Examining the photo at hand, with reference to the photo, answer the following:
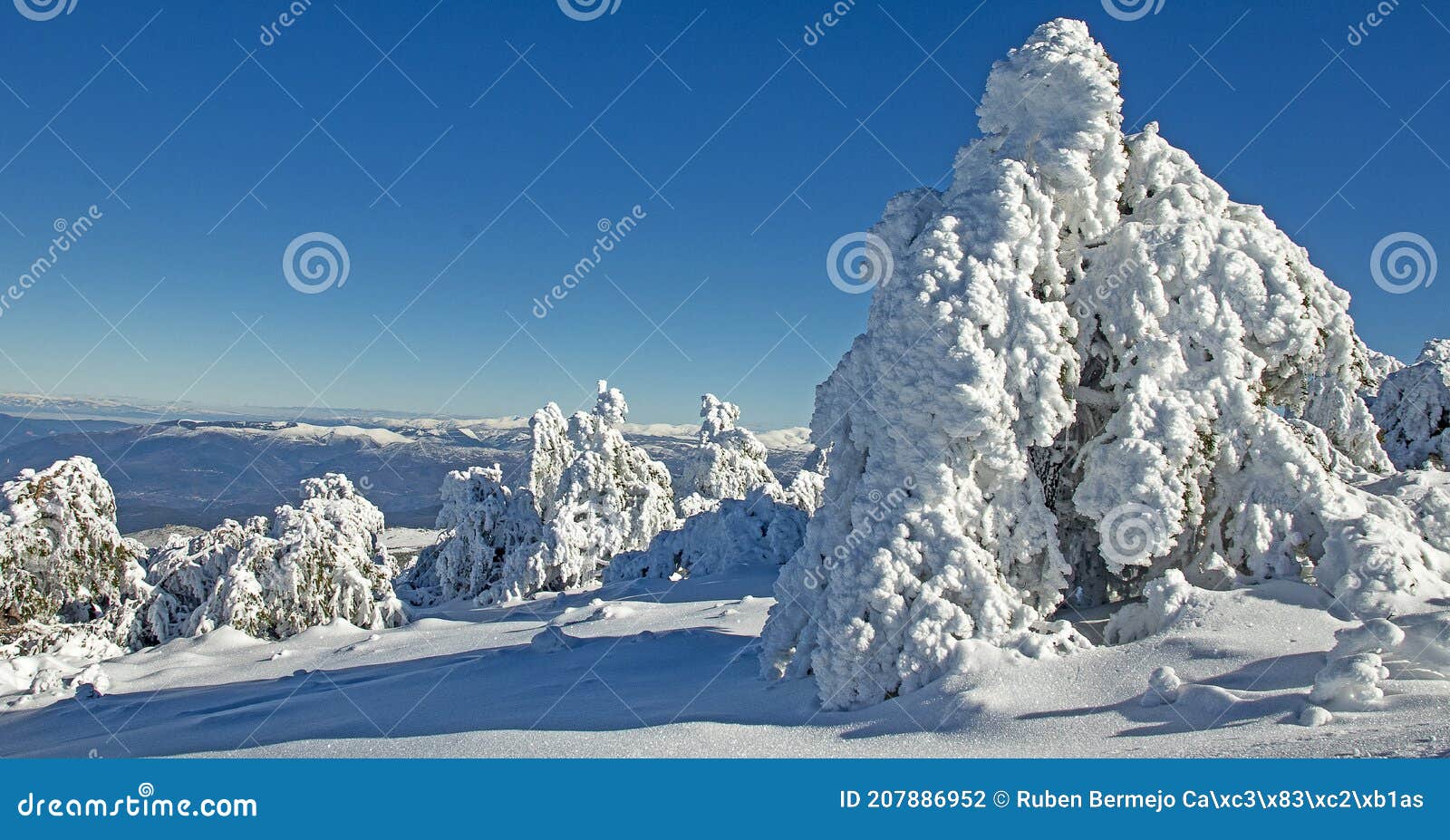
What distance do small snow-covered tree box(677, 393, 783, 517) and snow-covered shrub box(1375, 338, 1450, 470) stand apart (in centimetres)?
2191

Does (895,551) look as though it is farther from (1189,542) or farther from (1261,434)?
(1261,434)

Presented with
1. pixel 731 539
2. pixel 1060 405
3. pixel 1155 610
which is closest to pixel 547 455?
pixel 731 539

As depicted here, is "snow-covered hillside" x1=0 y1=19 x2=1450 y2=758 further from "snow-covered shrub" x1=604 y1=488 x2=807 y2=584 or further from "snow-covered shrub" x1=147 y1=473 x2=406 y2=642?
"snow-covered shrub" x1=604 y1=488 x2=807 y2=584

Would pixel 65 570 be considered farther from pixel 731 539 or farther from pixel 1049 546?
pixel 1049 546

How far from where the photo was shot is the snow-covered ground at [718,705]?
5109 mm

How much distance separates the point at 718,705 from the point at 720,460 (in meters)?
29.1

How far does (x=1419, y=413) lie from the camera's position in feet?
58.9

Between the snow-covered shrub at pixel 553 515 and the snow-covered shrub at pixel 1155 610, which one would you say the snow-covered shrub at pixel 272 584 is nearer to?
the snow-covered shrub at pixel 553 515

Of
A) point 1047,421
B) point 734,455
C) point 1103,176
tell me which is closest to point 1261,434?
point 1047,421

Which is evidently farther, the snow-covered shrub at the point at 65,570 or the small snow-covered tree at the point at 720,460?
the small snow-covered tree at the point at 720,460

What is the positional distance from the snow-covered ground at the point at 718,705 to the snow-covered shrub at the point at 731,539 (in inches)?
250

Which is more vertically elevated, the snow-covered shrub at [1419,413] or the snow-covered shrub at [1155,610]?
the snow-covered shrub at [1419,413]

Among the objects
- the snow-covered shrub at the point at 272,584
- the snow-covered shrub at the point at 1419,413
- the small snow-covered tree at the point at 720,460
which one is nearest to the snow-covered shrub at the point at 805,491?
the small snow-covered tree at the point at 720,460

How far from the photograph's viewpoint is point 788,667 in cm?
757
